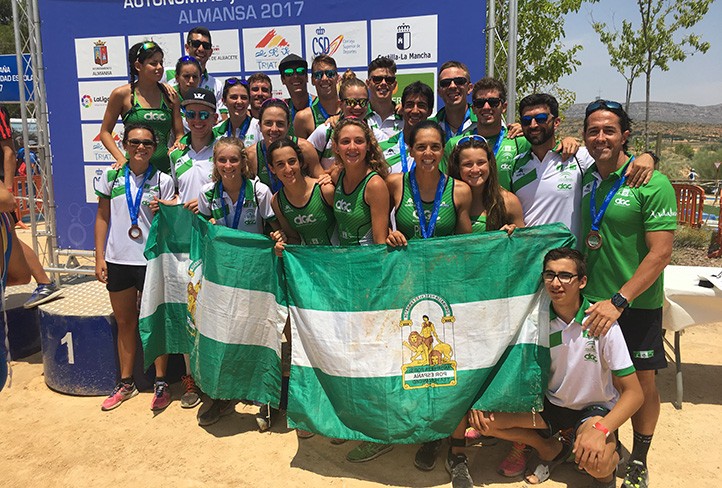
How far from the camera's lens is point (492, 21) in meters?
5.92

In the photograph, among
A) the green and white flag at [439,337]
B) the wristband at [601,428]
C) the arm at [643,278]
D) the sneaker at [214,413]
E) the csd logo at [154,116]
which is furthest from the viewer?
the csd logo at [154,116]

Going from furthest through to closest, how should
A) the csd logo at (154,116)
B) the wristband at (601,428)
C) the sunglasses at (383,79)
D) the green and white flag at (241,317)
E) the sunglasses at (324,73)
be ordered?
1. the csd logo at (154,116)
2. the sunglasses at (324,73)
3. the sunglasses at (383,79)
4. the green and white flag at (241,317)
5. the wristband at (601,428)

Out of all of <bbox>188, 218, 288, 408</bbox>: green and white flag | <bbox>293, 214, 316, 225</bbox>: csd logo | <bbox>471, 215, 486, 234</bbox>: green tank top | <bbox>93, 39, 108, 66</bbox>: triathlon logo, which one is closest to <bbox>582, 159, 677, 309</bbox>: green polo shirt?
<bbox>471, 215, 486, 234</bbox>: green tank top

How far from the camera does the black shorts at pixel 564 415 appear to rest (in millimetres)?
3480

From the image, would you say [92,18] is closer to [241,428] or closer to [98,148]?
[98,148]

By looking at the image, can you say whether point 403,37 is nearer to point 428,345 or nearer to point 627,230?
point 627,230

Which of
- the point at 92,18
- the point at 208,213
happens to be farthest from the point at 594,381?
the point at 92,18

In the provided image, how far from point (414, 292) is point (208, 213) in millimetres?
1886

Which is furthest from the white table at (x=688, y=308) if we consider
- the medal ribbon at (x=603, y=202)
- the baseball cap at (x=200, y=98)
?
the baseball cap at (x=200, y=98)

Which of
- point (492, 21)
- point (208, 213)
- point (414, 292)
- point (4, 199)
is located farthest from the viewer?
point (492, 21)

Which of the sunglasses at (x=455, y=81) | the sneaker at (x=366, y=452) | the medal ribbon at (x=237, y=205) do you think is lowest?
the sneaker at (x=366, y=452)

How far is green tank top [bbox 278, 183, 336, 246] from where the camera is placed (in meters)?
4.06

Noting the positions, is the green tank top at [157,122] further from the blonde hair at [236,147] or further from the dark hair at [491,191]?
the dark hair at [491,191]

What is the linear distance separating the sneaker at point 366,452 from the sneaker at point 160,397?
1.85 m
